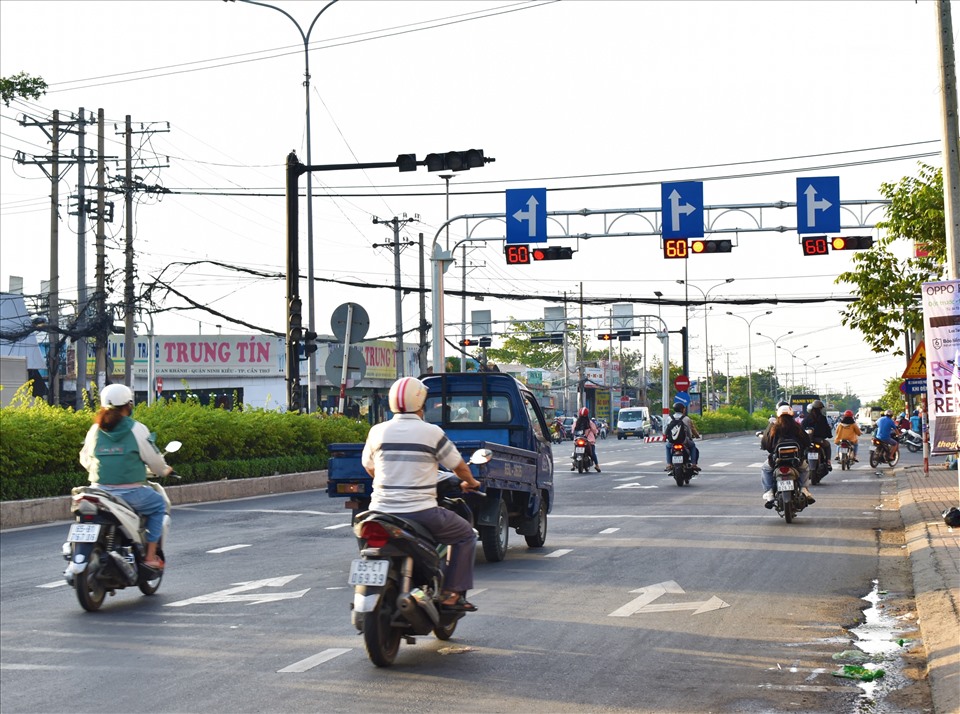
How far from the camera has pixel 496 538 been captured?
44.2 feet

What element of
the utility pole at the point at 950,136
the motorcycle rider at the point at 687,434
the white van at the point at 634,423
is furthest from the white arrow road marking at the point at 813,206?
the white van at the point at 634,423

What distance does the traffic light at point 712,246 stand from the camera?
113 feet

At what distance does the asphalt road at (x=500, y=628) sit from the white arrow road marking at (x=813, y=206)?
15912 mm

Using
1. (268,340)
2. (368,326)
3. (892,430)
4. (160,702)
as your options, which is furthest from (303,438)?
(268,340)

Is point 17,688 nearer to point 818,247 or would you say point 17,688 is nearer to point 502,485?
point 502,485

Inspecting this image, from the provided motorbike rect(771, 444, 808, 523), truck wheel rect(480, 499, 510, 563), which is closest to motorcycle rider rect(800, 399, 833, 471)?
motorbike rect(771, 444, 808, 523)

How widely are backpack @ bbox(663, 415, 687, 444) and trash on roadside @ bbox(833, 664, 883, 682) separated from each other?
1950cm

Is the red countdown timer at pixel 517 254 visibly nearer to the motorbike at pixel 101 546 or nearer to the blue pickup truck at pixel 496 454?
the blue pickup truck at pixel 496 454

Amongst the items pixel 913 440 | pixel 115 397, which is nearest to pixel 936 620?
pixel 115 397

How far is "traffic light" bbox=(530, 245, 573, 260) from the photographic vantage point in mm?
33344

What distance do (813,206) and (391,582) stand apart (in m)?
26.4

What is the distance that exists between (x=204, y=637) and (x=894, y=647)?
16.0 feet

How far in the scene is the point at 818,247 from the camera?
32156mm

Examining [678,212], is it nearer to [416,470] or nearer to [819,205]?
[819,205]
